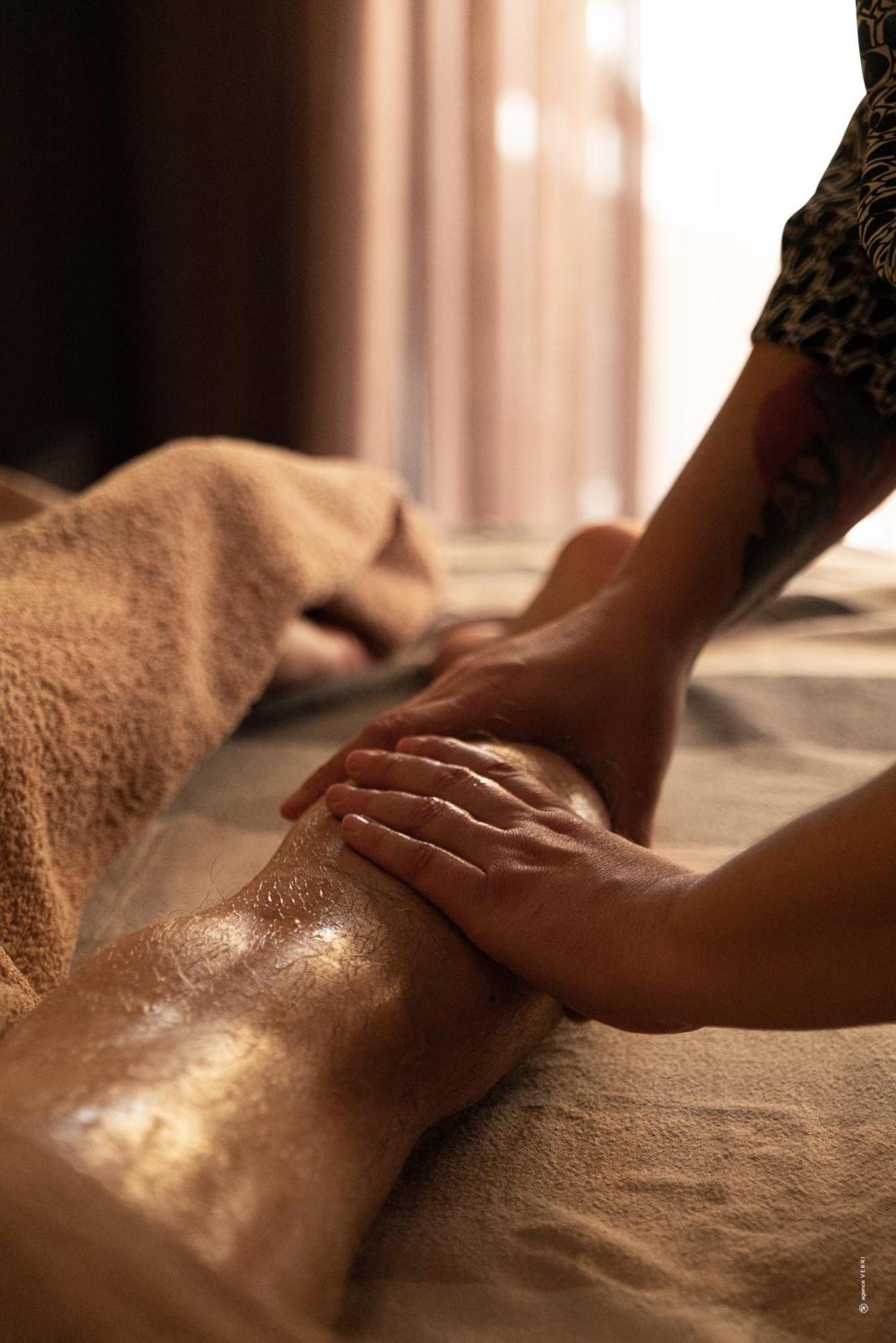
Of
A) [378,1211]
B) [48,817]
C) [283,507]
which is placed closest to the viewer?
[378,1211]

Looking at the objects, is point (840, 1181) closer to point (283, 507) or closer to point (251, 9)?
point (283, 507)

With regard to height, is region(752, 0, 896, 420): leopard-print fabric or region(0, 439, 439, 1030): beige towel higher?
region(752, 0, 896, 420): leopard-print fabric

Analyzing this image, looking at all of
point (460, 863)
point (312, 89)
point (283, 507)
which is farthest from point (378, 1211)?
point (312, 89)

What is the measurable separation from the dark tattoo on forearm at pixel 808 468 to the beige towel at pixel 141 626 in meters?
0.41

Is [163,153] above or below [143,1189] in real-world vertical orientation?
above

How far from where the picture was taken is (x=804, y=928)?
1.59ft

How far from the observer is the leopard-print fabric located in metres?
0.76

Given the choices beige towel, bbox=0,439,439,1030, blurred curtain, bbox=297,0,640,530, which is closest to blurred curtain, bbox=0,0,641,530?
blurred curtain, bbox=297,0,640,530

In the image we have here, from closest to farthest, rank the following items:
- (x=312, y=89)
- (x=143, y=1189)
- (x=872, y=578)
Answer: (x=143, y=1189)
(x=872, y=578)
(x=312, y=89)

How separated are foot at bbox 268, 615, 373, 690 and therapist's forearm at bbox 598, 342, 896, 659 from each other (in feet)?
1.53

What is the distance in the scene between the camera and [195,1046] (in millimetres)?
476

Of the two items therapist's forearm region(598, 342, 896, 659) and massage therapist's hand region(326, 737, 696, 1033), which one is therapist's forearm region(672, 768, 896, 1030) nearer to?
massage therapist's hand region(326, 737, 696, 1033)

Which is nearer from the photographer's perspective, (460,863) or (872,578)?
(460,863)

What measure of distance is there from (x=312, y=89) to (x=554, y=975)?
2.63m
